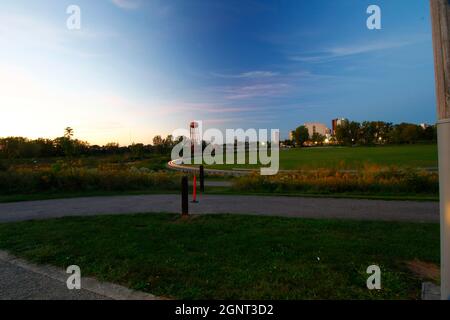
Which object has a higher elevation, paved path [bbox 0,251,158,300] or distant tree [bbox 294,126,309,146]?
distant tree [bbox 294,126,309,146]

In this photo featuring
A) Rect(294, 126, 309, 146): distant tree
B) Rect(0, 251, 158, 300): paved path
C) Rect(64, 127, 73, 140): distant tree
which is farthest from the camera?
Rect(294, 126, 309, 146): distant tree

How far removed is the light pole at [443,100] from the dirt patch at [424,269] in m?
1.76

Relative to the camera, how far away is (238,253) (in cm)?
517

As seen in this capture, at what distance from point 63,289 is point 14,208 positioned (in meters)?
9.66

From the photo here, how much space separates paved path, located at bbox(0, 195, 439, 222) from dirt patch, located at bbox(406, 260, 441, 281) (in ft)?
11.5

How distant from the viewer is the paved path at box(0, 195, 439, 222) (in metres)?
8.67

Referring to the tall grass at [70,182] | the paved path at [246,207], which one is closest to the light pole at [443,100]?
the paved path at [246,207]

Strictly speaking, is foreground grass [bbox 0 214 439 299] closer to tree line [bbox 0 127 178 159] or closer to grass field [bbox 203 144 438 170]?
grass field [bbox 203 144 438 170]

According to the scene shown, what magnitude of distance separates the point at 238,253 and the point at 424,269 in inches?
118

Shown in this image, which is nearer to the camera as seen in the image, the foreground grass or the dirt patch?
the foreground grass

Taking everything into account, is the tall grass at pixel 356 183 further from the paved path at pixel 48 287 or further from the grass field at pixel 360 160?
the paved path at pixel 48 287

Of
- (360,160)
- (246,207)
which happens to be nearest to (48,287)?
(246,207)

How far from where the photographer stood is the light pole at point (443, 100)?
2.56 metres

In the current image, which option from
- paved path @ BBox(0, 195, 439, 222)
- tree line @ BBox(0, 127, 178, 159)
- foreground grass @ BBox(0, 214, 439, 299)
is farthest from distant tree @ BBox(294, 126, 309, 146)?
foreground grass @ BBox(0, 214, 439, 299)
